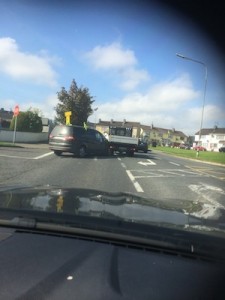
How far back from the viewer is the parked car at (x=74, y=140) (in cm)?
2250

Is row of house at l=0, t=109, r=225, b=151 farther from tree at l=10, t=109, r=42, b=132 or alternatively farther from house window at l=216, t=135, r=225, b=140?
tree at l=10, t=109, r=42, b=132

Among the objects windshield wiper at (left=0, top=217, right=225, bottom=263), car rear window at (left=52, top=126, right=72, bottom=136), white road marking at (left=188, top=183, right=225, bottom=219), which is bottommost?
white road marking at (left=188, top=183, right=225, bottom=219)

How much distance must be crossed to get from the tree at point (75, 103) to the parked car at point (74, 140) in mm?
32526

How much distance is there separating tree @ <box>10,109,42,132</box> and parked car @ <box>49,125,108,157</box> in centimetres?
1600

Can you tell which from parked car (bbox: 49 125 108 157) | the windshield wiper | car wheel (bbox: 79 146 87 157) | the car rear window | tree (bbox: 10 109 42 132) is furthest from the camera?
tree (bbox: 10 109 42 132)

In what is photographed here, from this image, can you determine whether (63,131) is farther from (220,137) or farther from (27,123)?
(220,137)

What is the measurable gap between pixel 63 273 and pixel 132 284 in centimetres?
39

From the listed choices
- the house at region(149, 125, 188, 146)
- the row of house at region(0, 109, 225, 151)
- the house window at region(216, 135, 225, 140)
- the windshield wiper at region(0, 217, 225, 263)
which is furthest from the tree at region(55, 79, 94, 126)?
the house at region(149, 125, 188, 146)

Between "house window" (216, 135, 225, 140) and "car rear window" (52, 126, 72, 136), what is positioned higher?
"house window" (216, 135, 225, 140)

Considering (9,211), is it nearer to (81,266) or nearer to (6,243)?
(6,243)

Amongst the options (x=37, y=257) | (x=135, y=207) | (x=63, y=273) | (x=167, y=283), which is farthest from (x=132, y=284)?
(x=135, y=207)

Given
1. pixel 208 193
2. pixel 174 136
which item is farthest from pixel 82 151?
pixel 174 136

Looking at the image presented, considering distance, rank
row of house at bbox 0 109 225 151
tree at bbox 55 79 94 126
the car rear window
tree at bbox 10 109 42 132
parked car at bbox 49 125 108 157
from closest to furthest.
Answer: parked car at bbox 49 125 108 157 < the car rear window < tree at bbox 10 109 42 132 < tree at bbox 55 79 94 126 < row of house at bbox 0 109 225 151

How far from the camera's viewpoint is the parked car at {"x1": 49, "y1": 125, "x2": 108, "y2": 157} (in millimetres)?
22500
